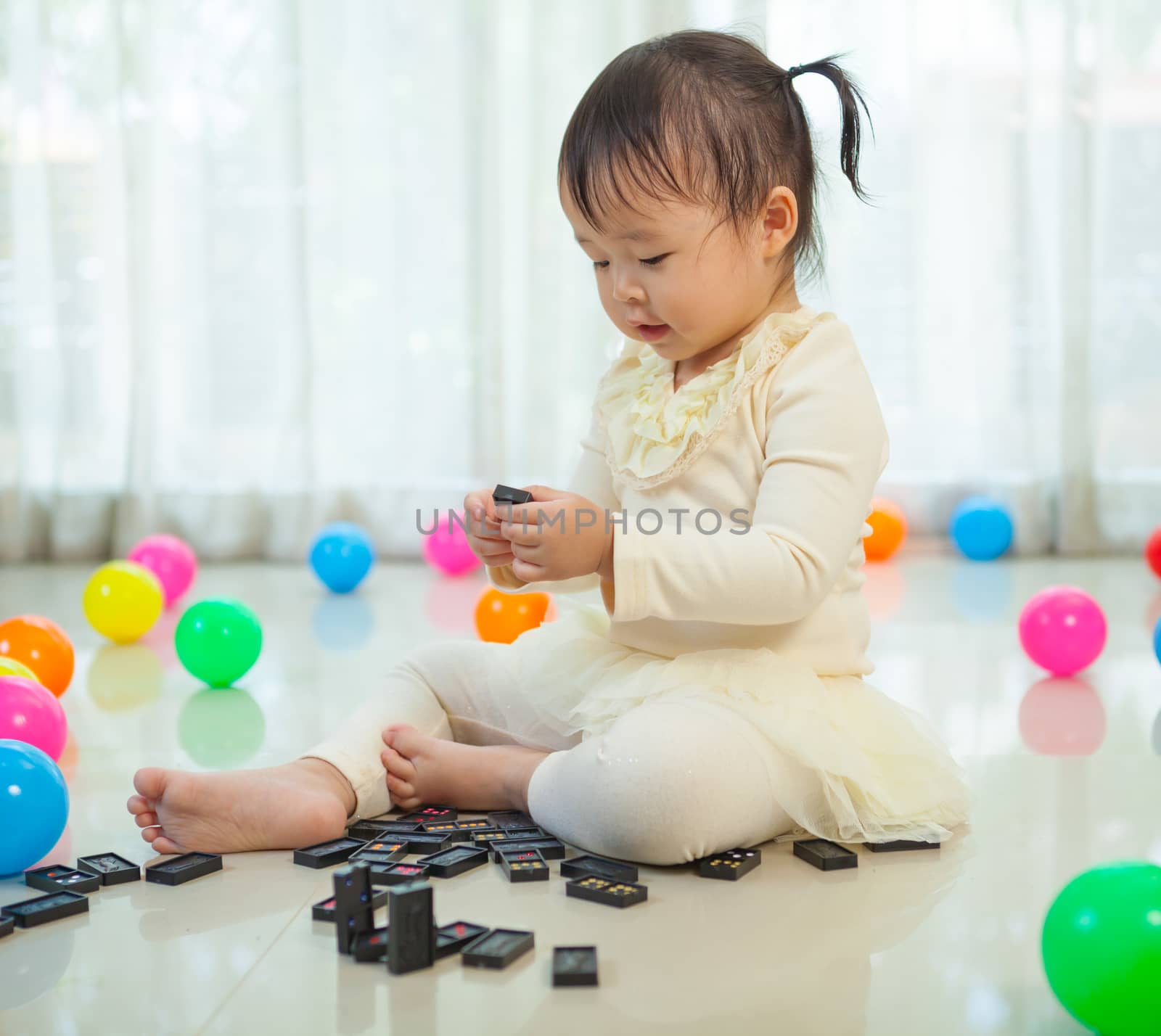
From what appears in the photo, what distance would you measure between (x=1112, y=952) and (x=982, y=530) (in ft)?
6.61

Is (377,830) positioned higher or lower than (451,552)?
lower

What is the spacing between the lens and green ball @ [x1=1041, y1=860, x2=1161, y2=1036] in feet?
2.19

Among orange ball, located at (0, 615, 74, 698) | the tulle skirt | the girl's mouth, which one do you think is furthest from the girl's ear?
orange ball, located at (0, 615, 74, 698)

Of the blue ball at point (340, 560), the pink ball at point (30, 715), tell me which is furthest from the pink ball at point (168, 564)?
the pink ball at point (30, 715)

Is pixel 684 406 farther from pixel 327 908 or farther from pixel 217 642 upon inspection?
pixel 217 642

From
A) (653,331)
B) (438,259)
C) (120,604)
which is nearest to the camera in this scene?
(653,331)

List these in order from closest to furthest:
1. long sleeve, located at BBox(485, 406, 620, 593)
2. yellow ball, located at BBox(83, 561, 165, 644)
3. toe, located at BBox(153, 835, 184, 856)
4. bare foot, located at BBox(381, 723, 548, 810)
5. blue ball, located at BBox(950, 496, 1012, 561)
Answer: toe, located at BBox(153, 835, 184, 856)
bare foot, located at BBox(381, 723, 548, 810)
long sleeve, located at BBox(485, 406, 620, 593)
yellow ball, located at BBox(83, 561, 165, 644)
blue ball, located at BBox(950, 496, 1012, 561)

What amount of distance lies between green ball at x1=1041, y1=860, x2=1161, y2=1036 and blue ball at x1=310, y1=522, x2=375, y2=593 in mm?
1763

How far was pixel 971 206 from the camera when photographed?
269 cm

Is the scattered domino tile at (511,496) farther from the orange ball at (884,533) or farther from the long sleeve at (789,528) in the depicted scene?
the orange ball at (884,533)

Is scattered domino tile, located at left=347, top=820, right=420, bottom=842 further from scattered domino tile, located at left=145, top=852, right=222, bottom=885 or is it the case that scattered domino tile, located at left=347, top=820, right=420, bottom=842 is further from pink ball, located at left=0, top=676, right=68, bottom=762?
pink ball, located at left=0, top=676, right=68, bottom=762

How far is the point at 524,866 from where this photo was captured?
942 mm

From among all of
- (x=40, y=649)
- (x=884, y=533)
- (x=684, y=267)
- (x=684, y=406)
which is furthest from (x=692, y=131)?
(x=884, y=533)

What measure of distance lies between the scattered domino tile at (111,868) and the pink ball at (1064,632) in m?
1.16
